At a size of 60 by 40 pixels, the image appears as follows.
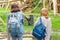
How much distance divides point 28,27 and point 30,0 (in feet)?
33.9

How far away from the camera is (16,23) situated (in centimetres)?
732

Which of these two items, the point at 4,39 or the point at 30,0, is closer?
the point at 4,39

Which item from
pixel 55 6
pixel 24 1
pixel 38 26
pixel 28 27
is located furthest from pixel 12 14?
pixel 24 1

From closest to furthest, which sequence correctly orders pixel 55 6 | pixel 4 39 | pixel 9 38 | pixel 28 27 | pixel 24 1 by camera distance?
pixel 9 38
pixel 4 39
pixel 28 27
pixel 55 6
pixel 24 1

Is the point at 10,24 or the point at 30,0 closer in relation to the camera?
the point at 10,24

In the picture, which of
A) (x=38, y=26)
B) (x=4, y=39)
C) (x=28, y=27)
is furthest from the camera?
(x=28, y=27)

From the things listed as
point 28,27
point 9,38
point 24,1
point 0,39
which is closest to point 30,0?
point 24,1

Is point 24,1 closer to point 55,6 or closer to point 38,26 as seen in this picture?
point 55,6

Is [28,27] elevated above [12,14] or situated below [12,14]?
below

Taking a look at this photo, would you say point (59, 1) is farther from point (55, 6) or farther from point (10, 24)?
point (10, 24)

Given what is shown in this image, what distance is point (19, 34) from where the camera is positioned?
7.43 meters

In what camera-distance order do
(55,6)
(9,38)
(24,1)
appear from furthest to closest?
(24,1) < (55,6) < (9,38)

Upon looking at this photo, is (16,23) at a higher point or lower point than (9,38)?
higher

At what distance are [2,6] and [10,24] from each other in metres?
20.2
